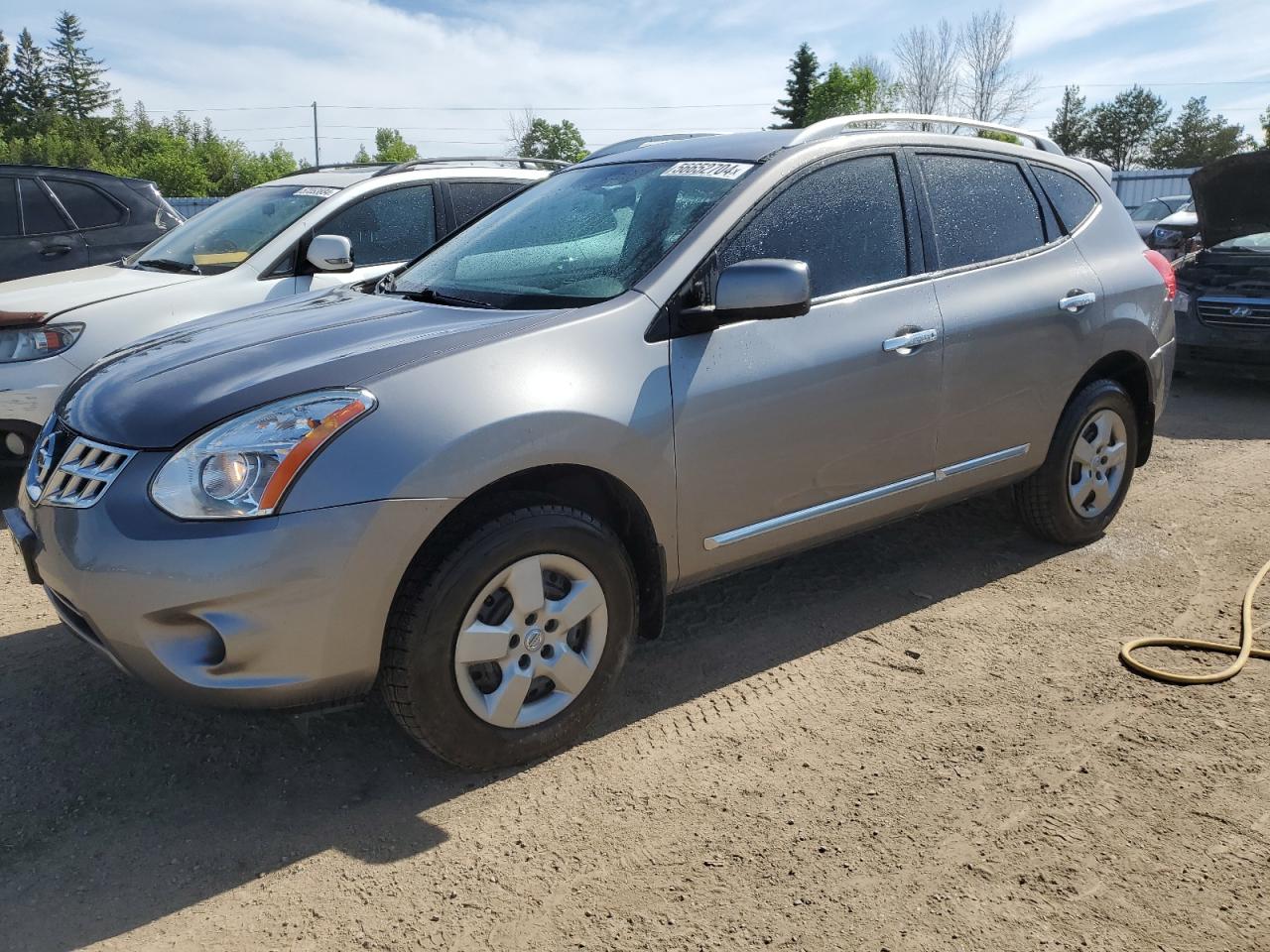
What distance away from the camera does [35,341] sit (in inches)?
209

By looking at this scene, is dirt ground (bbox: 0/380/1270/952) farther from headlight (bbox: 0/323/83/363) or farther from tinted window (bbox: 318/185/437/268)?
tinted window (bbox: 318/185/437/268)

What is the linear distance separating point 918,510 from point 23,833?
308 cm

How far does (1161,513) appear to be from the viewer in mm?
5219

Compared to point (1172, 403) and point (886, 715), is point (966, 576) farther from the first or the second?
→ point (1172, 403)

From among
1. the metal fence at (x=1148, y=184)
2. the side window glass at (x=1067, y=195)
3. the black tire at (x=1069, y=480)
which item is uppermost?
the metal fence at (x=1148, y=184)

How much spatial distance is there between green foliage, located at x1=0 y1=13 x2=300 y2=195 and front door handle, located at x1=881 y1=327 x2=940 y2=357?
51331mm

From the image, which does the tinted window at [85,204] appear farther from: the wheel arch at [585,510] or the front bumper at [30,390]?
the wheel arch at [585,510]

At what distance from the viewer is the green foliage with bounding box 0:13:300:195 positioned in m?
54.0

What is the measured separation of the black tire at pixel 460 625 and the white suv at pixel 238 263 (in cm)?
264

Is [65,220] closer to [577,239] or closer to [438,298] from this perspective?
[438,298]

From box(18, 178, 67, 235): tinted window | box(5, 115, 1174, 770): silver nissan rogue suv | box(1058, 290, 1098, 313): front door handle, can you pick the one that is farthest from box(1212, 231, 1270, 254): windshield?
box(18, 178, 67, 235): tinted window

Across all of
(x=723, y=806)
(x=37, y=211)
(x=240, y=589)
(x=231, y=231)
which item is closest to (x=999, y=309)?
(x=723, y=806)

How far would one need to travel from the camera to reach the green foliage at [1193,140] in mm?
68812

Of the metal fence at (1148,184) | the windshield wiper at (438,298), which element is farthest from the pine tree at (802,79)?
the windshield wiper at (438,298)
